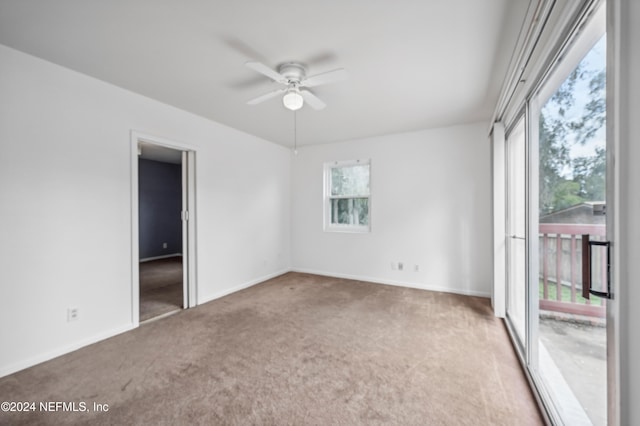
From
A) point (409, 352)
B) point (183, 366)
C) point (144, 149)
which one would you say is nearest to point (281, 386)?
point (183, 366)

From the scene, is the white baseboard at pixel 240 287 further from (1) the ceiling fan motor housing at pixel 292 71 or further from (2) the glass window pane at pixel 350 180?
(1) the ceiling fan motor housing at pixel 292 71

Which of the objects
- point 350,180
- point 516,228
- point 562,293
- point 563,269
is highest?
point 350,180

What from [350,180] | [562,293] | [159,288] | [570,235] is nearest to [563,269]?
[562,293]

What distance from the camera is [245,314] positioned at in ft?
10.3

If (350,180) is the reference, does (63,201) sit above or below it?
below

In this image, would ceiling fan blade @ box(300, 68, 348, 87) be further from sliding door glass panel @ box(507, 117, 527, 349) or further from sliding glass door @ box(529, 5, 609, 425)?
sliding door glass panel @ box(507, 117, 527, 349)

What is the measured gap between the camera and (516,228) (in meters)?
2.71

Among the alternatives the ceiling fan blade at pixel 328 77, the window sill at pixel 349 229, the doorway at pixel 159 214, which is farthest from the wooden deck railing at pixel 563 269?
the doorway at pixel 159 214

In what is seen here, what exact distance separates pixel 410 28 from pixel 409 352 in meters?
2.54

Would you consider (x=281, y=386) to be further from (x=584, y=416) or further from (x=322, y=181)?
(x=322, y=181)

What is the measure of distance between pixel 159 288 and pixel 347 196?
349 centimetres

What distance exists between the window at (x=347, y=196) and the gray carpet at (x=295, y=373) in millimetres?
1932

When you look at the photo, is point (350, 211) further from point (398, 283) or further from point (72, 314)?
point (72, 314)

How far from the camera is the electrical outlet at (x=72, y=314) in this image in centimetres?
232
